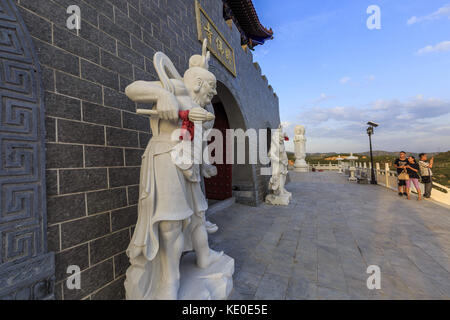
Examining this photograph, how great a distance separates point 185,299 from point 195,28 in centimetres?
396

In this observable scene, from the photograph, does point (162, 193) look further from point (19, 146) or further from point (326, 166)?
point (326, 166)

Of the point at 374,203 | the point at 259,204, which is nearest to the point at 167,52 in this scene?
the point at 259,204

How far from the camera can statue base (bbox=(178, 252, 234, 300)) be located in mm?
1385

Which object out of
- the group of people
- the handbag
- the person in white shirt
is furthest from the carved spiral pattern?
the person in white shirt

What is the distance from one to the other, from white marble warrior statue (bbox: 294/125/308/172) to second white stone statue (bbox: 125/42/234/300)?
44.3 feet

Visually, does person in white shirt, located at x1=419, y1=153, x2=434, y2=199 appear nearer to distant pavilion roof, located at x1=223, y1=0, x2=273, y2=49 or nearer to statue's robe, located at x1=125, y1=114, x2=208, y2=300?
statue's robe, located at x1=125, y1=114, x2=208, y2=300

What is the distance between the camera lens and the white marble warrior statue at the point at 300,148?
13641 mm

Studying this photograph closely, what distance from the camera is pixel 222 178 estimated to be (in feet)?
17.7

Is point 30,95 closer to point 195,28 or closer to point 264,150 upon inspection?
point 195,28

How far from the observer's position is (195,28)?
3.22m

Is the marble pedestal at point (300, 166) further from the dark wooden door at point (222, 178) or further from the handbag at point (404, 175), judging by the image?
the dark wooden door at point (222, 178)

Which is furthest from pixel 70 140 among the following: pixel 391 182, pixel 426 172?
pixel 391 182


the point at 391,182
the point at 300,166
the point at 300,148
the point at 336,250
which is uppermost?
the point at 300,148

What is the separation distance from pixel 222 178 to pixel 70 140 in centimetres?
424
